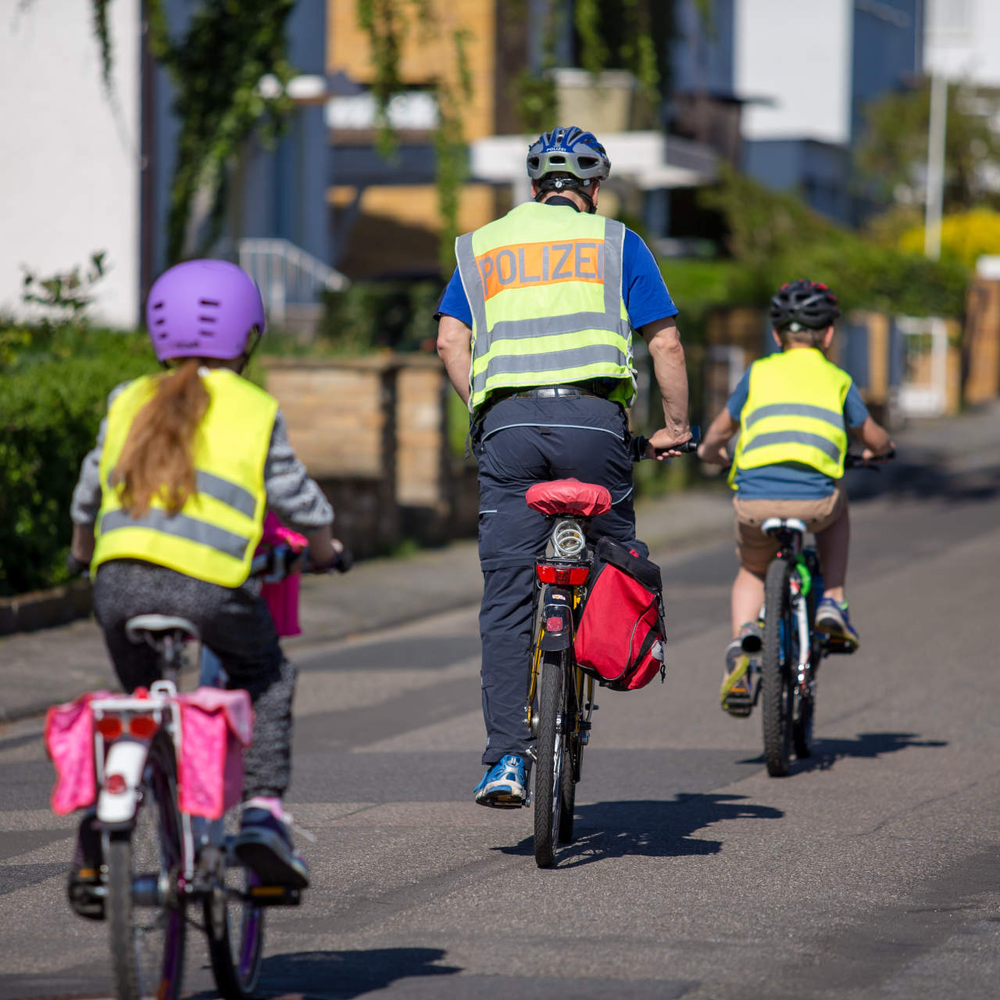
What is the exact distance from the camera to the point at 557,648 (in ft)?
16.5

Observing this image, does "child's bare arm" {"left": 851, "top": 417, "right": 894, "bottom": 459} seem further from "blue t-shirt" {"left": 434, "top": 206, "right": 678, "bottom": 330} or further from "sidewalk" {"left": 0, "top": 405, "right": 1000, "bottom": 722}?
"sidewalk" {"left": 0, "top": 405, "right": 1000, "bottom": 722}

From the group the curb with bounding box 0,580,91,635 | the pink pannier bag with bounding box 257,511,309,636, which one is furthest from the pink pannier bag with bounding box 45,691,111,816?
the curb with bounding box 0,580,91,635

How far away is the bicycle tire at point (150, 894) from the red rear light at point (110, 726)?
101mm

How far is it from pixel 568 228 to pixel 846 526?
235cm

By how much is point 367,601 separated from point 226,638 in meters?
7.78

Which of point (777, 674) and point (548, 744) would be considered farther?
point (777, 674)

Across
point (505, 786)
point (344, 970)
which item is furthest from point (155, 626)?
point (505, 786)

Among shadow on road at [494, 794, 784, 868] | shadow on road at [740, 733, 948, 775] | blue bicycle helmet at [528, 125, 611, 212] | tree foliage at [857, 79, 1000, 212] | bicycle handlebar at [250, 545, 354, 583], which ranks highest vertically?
tree foliage at [857, 79, 1000, 212]

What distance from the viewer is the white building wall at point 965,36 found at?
2392 inches

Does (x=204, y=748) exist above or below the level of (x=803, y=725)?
above

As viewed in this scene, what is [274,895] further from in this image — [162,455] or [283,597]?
[162,455]

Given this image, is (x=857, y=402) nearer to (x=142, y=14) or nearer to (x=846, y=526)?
(x=846, y=526)

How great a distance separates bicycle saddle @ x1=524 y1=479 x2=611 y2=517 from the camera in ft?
16.6

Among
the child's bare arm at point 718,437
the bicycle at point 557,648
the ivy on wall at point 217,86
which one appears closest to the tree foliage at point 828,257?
the ivy on wall at point 217,86
